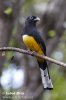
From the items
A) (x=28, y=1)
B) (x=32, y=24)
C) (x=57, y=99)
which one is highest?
(x=32, y=24)

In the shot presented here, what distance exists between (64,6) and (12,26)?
5.26 ft

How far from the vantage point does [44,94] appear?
14.1 metres

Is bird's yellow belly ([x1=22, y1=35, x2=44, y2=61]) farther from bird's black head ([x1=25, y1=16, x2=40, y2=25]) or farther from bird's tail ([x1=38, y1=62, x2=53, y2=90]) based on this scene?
bird's black head ([x1=25, y1=16, x2=40, y2=25])

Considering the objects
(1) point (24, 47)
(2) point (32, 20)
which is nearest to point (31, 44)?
(2) point (32, 20)

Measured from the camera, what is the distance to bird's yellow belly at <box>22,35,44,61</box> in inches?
360

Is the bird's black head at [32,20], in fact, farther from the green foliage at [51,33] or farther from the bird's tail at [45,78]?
the green foliage at [51,33]

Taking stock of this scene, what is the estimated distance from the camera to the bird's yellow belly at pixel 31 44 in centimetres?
914

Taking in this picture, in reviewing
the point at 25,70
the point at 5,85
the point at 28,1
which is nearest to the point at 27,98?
the point at 5,85

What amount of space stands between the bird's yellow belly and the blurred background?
239cm

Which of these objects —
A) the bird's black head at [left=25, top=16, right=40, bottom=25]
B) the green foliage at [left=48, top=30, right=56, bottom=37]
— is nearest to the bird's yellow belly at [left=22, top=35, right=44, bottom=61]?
the bird's black head at [left=25, top=16, right=40, bottom=25]

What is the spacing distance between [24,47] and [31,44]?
3.99 metres

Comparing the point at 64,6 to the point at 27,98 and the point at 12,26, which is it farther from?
the point at 27,98

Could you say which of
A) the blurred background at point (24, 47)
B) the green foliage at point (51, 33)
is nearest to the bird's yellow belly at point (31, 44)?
the blurred background at point (24, 47)

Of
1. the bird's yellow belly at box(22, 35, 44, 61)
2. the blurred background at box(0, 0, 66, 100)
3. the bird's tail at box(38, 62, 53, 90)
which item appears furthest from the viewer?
the blurred background at box(0, 0, 66, 100)
